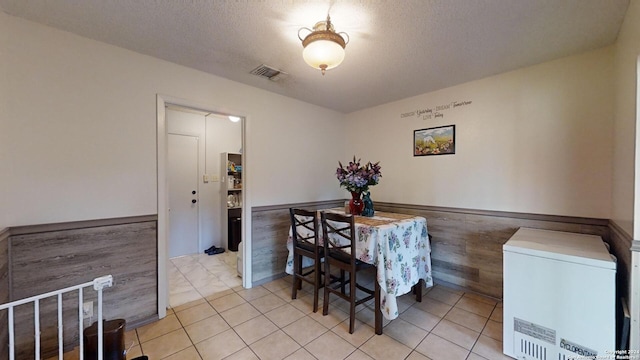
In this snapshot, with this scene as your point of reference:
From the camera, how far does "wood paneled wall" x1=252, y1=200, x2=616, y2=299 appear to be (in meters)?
2.37

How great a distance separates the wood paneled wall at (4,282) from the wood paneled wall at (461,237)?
1824 millimetres

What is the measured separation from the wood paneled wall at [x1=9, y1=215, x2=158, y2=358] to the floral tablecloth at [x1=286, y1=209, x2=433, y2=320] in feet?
6.24

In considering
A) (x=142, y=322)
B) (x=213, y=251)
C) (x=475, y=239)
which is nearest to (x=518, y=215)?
(x=475, y=239)

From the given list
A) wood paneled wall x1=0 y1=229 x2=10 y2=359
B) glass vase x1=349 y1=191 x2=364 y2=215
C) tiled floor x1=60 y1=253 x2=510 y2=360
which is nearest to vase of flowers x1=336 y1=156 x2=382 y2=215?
glass vase x1=349 y1=191 x2=364 y2=215

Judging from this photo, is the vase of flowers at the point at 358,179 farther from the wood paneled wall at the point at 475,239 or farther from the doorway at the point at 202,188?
the doorway at the point at 202,188

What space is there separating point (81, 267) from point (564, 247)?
11.6 feet

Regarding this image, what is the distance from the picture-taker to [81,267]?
6.22 feet

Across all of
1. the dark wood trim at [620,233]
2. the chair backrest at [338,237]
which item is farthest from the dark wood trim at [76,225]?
the dark wood trim at [620,233]

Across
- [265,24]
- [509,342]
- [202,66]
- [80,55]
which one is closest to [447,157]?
[509,342]

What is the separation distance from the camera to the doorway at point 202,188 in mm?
2260

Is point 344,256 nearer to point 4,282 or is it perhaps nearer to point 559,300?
point 559,300

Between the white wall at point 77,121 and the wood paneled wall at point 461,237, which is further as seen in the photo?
the wood paneled wall at point 461,237

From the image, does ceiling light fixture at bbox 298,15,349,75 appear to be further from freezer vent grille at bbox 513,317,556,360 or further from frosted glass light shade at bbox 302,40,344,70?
freezer vent grille at bbox 513,317,556,360

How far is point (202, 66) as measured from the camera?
240 centimetres
